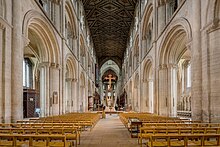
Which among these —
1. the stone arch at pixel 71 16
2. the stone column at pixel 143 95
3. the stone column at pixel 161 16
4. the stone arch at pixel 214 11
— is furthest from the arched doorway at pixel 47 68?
the stone column at pixel 143 95

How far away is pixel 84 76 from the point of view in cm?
3541

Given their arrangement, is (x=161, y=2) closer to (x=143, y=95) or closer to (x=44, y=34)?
(x=44, y=34)

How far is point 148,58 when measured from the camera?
24000 mm

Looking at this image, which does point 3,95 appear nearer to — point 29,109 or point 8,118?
point 8,118

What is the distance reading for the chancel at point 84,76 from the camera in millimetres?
8453

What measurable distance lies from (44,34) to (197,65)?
32.6 ft

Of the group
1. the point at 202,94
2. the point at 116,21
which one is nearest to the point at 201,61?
the point at 202,94

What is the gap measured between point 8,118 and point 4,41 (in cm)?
309

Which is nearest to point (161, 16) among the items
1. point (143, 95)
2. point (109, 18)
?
point (143, 95)

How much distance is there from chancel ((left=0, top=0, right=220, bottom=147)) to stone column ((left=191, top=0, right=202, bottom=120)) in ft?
0.14

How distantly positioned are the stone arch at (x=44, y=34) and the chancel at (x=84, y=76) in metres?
0.05

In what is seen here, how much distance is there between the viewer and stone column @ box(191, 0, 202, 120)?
38.6 ft

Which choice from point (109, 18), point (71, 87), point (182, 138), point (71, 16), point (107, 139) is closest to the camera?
point (182, 138)

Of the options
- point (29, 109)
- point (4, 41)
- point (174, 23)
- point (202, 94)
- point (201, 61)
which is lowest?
point (29, 109)
